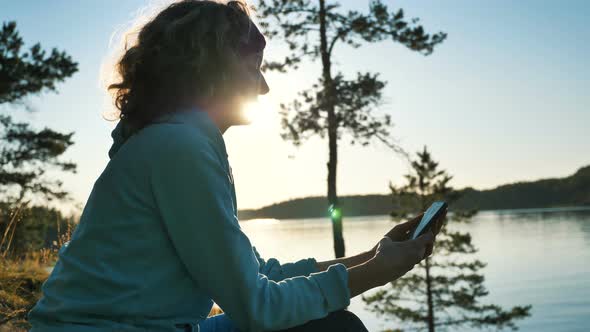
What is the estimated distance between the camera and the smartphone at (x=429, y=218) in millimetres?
1638

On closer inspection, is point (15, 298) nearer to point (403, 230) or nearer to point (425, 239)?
point (403, 230)

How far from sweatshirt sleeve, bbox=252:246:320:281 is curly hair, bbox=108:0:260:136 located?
0.70 meters

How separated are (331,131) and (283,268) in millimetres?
14053

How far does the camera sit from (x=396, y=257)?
1.48 meters

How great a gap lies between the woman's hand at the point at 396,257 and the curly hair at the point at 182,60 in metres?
0.59

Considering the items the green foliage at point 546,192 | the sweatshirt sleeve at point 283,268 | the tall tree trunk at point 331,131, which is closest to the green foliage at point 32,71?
the tall tree trunk at point 331,131

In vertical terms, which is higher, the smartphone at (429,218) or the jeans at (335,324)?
the smartphone at (429,218)

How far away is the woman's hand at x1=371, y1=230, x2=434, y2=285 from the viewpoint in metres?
1.46

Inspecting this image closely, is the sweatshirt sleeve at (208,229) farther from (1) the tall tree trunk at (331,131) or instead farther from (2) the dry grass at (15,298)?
(1) the tall tree trunk at (331,131)

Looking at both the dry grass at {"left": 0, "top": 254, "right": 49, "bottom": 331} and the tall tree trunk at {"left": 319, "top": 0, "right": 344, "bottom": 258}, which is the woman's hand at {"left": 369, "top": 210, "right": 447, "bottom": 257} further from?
the tall tree trunk at {"left": 319, "top": 0, "right": 344, "bottom": 258}

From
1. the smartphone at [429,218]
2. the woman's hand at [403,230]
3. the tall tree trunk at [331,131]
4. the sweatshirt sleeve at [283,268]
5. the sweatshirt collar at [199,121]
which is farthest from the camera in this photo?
the tall tree trunk at [331,131]

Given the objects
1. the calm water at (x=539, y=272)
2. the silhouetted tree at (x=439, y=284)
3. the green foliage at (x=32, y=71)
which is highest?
the green foliage at (x=32, y=71)

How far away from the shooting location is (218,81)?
59.2 inches

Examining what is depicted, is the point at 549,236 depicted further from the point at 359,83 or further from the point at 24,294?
the point at 24,294
